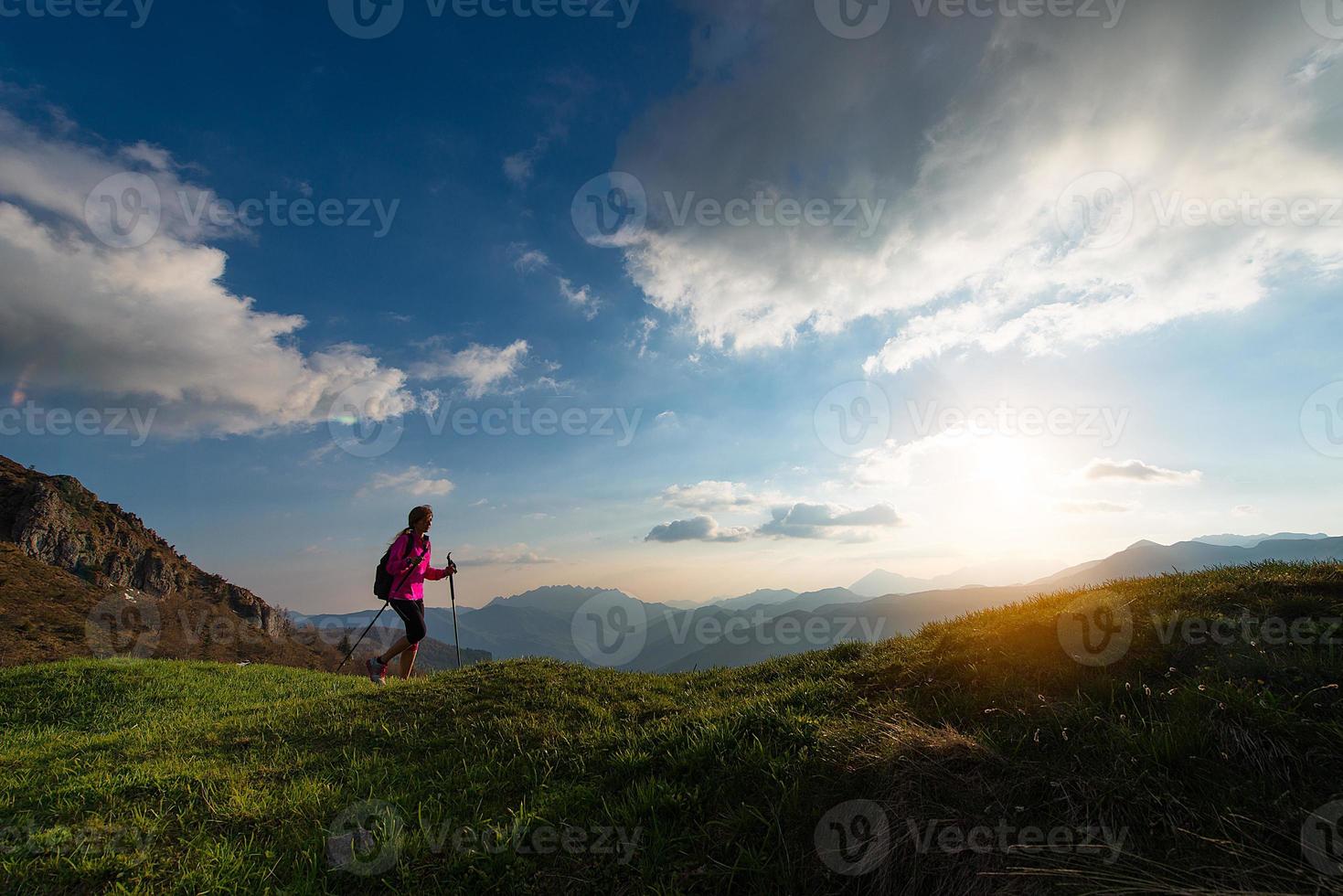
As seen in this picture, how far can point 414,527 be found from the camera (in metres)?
12.5

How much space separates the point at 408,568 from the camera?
40.0 ft

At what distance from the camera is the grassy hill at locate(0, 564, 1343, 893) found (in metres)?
3.46

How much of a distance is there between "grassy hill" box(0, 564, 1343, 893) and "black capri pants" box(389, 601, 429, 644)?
4.47 m

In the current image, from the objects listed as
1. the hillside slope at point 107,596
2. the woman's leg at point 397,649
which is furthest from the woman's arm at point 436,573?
the hillside slope at point 107,596

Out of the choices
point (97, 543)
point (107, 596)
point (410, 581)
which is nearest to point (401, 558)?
point (410, 581)

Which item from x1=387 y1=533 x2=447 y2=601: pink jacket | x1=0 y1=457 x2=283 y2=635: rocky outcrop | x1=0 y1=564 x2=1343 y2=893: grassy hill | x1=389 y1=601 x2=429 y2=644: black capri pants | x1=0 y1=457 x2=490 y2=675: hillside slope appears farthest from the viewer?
x1=0 y1=457 x2=283 y2=635: rocky outcrop

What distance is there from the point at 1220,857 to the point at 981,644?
3888mm

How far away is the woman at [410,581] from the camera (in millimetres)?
12102

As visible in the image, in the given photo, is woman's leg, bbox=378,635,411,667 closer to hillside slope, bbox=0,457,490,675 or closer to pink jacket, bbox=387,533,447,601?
pink jacket, bbox=387,533,447,601

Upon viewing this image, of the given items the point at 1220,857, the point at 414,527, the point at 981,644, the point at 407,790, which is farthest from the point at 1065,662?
the point at 414,527

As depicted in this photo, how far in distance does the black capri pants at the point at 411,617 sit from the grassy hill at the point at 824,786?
4470 mm

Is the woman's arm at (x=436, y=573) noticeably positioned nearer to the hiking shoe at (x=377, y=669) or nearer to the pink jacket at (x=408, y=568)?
the pink jacket at (x=408, y=568)

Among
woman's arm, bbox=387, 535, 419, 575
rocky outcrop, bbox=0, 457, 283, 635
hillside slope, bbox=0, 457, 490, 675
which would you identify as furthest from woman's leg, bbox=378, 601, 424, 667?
rocky outcrop, bbox=0, 457, 283, 635

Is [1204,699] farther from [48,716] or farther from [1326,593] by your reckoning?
[48,716]
